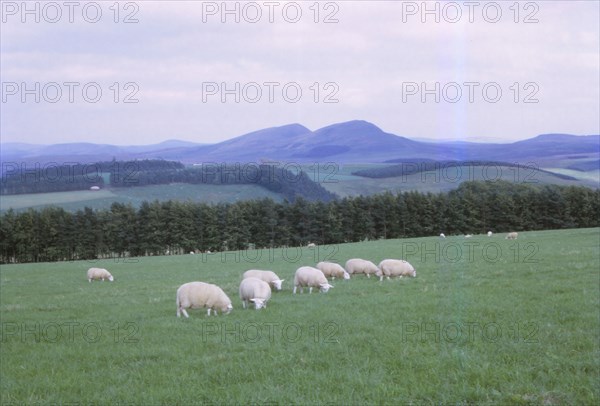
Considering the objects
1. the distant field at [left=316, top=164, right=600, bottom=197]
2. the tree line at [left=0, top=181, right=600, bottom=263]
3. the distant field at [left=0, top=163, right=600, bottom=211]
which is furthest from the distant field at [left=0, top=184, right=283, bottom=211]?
the tree line at [left=0, top=181, right=600, bottom=263]

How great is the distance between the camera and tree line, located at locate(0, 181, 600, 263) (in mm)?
75812

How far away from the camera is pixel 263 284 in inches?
695

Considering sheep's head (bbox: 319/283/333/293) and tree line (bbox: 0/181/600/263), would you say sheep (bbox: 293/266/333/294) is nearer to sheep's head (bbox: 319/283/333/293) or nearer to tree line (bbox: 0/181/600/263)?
sheep's head (bbox: 319/283/333/293)

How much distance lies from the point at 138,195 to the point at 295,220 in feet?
170

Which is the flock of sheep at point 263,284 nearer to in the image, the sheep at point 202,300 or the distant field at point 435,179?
the sheep at point 202,300

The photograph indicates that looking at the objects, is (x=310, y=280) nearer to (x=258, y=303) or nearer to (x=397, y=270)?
(x=258, y=303)

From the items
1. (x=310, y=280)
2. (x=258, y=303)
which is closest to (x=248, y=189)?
(x=310, y=280)

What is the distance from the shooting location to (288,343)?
39.0 ft

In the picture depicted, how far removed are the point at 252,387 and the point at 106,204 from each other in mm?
108098

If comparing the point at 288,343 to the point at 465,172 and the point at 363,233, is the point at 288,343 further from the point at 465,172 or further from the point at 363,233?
the point at 465,172

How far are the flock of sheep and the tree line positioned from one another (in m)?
55.4

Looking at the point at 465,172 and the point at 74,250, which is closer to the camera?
the point at 74,250

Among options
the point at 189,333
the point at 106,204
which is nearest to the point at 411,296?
the point at 189,333

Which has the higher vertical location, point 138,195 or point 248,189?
point 248,189
